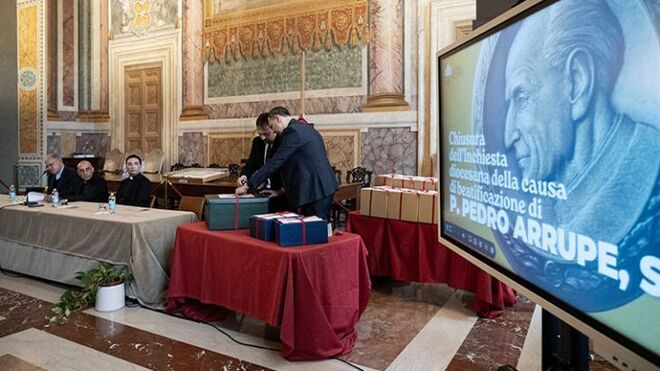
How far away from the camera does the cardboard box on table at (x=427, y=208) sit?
3627 mm

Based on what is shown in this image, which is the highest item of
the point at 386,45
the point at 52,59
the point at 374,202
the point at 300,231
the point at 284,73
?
the point at 52,59

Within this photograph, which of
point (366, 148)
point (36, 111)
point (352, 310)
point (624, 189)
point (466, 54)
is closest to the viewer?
point (624, 189)

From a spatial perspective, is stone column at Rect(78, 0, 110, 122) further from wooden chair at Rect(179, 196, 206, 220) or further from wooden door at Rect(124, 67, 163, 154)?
wooden chair at Rect(179, 196, 206, 220)

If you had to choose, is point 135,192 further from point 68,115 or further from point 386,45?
point 68,115

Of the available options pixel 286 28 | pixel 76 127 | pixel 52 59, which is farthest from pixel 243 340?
pixel 52 59

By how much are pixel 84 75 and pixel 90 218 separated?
7.32 metres

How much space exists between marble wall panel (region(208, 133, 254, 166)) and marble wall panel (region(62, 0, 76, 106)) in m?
3.45

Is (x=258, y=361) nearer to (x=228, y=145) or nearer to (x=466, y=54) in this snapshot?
(x=466, y=54)

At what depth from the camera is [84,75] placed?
9.77 metres

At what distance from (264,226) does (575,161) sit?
206 centimetres

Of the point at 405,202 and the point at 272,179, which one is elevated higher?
the point at 272,179

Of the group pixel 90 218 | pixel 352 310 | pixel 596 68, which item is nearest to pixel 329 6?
pixel 90 218

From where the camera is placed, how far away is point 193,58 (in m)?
8.70

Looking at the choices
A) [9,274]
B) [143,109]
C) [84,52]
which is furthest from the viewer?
[84,52]
